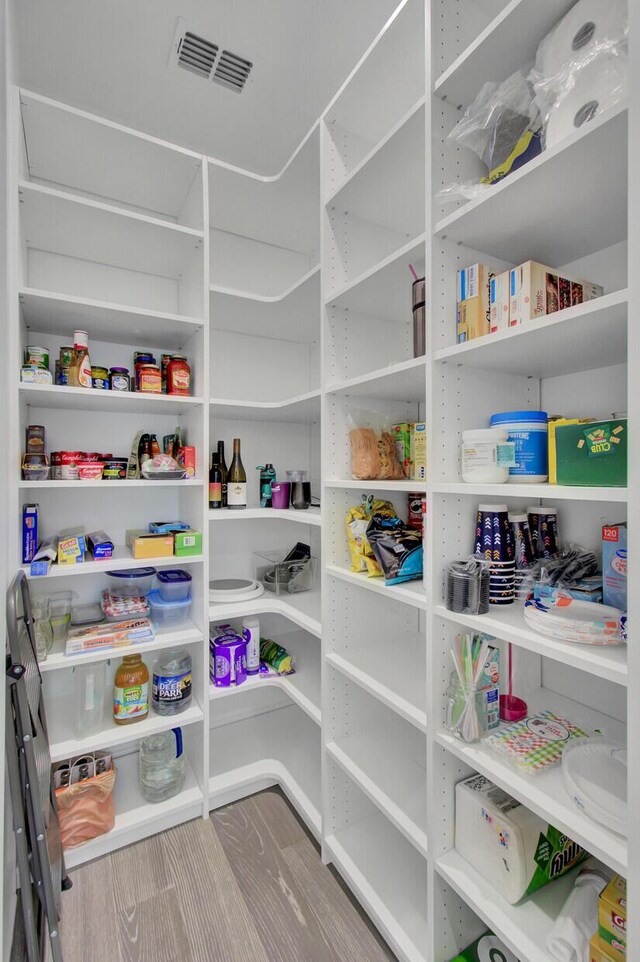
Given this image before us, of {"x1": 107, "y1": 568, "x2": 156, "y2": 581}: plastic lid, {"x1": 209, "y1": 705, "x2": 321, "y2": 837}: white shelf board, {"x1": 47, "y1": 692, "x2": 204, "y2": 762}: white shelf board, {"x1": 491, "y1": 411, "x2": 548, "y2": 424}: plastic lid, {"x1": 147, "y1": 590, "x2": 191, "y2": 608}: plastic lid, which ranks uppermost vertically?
{"x1": 491, "y1": 411, "x2": 548, "y2": 424}: plastic lid

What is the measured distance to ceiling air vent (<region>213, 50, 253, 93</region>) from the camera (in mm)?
1503

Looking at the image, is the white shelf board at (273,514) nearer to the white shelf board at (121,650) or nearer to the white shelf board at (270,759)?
the white shelf board at (121,650)

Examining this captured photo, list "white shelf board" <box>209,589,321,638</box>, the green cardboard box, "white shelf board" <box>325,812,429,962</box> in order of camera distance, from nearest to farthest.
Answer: the green cardboard box, "white shelf board" <box>325,812,429,962</box>, "white shelf board" <box>209,589,321,638</box>

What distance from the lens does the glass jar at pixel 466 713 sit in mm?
1034

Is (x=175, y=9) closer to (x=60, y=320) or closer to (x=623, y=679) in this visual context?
(x=60, y=320)

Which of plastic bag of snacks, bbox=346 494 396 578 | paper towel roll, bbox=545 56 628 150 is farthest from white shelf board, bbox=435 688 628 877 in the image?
paper towel roll, bbox=545 56 628 150

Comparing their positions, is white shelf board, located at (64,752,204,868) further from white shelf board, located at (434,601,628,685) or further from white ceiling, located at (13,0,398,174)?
white ceiling, located at (13,0,398,174)

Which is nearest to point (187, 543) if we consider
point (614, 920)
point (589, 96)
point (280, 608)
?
point (280, 608)

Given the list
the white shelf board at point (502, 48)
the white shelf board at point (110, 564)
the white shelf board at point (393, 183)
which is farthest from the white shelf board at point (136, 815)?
the white shelf board at point (502, 48)

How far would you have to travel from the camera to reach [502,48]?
95 centimetres

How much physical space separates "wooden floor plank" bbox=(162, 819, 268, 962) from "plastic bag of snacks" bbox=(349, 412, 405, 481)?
1388 mm

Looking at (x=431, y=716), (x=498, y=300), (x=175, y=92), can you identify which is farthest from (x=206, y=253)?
(x=431, y=716)

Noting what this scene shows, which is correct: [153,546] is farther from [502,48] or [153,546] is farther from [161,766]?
[502,48]

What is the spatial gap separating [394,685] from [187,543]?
0.92 metres
